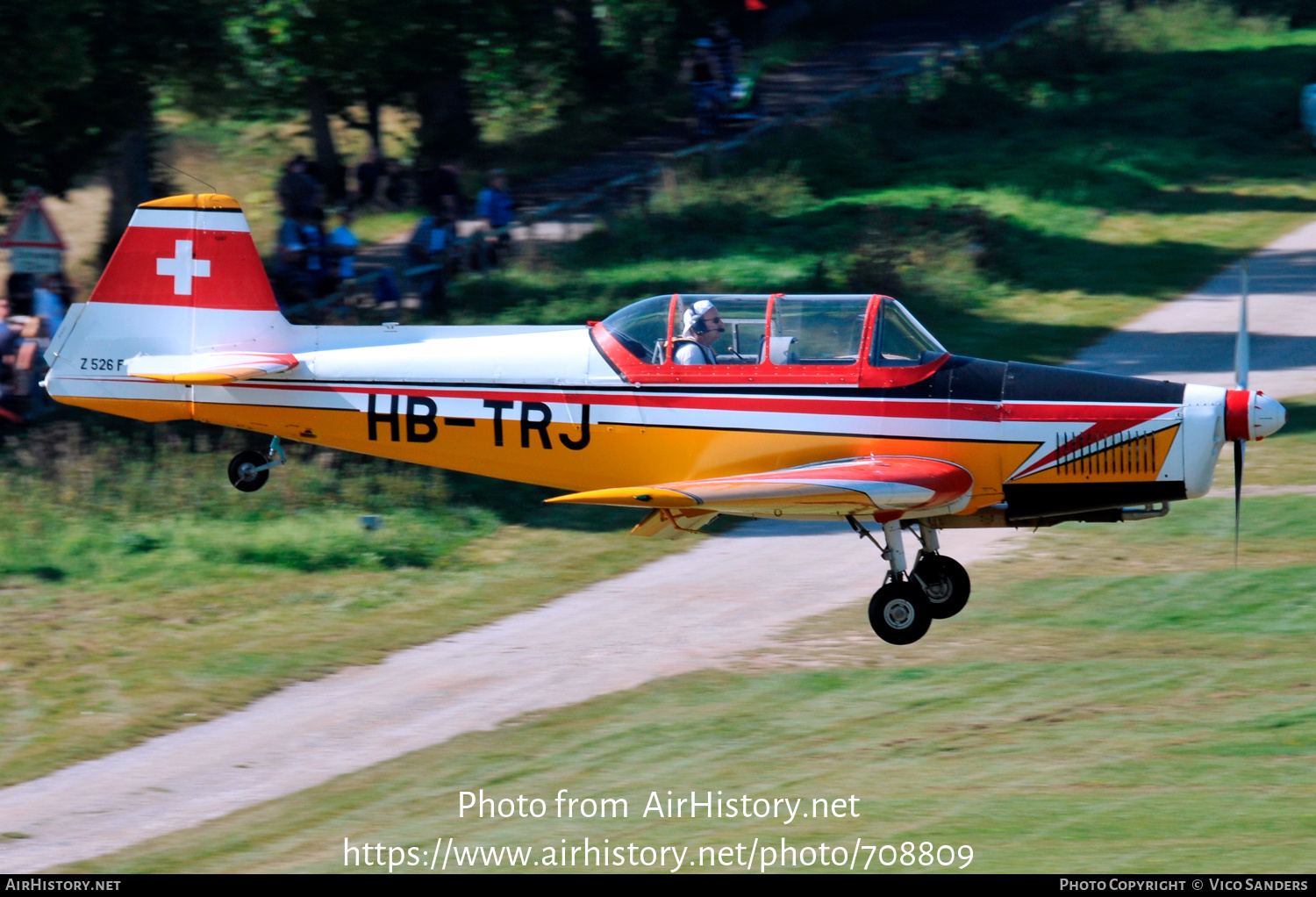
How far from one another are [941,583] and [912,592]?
44cm

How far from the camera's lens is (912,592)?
12078 millimetres

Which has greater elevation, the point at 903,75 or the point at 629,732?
the point at 903,75

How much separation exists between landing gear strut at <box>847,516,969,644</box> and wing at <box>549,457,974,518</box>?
20.8 inches

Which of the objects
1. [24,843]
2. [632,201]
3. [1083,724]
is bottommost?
[24,843]

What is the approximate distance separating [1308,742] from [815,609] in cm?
553

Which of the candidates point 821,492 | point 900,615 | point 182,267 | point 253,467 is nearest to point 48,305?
point 182,267

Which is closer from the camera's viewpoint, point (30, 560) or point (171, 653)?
point (171, 653)

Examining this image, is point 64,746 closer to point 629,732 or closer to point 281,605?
point 281,605

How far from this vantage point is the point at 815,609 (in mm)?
16406

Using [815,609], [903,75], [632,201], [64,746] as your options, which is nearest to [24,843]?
[64,746]

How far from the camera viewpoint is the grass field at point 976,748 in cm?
1119

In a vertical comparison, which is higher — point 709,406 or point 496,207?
point 496,207

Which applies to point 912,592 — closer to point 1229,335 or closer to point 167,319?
point 167,319

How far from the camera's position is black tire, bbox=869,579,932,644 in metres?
12.0
